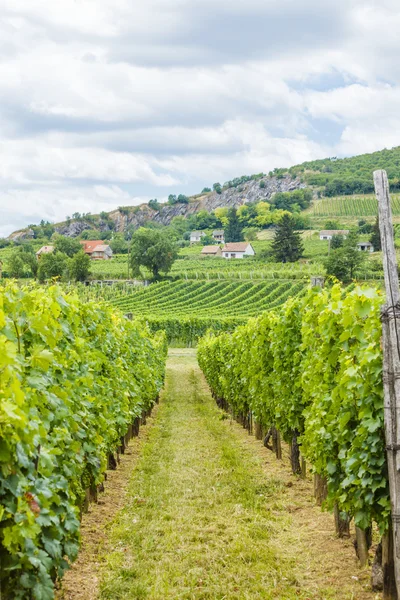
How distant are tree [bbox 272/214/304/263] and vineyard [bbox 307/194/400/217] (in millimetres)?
46812

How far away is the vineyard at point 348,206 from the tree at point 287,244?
46.8 meters

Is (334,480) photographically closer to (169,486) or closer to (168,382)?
(169,486)

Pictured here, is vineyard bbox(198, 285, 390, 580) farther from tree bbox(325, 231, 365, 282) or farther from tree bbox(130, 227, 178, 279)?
tree bbox(130, 227, 178, 279)

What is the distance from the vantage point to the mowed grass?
5.23 metres

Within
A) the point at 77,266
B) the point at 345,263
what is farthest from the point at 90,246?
the point at 345,263

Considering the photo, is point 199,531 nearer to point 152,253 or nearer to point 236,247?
point 152,253

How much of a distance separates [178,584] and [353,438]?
1.96 meters

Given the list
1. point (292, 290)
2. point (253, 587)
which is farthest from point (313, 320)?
point (292, 290)

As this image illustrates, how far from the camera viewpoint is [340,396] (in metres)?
5.72

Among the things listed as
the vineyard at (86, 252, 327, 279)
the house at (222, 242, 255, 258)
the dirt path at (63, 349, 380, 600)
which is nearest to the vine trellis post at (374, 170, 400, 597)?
the dirt path at (63, 349, 380, 600)

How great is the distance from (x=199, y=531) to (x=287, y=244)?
90.5 metres

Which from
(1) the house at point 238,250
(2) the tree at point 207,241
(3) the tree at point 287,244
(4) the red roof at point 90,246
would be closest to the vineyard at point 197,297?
(3) the tree at point 287,244

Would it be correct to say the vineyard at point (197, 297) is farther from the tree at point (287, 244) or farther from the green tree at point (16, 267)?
the tree at point (287, 244)

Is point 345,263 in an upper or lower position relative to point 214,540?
upper
